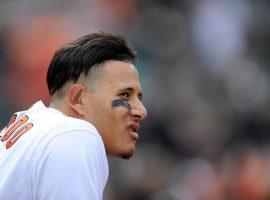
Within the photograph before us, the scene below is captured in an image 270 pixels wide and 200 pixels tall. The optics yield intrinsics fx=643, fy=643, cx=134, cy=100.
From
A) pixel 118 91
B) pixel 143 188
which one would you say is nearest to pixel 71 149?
pixel 118 91

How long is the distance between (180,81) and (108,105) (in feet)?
15.9

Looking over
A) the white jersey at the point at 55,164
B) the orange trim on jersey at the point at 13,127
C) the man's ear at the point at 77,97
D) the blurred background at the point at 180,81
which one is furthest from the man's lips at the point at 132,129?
A: the blurred background at the point at 180,81

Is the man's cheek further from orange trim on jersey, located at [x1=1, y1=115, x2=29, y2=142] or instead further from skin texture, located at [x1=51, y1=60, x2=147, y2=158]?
orange trim on jersey, located at [x1=1, y1=115, x2=29, y2=142]

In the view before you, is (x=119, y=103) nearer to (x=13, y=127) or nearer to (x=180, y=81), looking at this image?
(x=13, y=127)

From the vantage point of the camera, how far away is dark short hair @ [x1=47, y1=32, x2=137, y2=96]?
2793mm

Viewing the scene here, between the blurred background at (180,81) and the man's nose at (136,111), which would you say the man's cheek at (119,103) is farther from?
the blurred background at (180,81)

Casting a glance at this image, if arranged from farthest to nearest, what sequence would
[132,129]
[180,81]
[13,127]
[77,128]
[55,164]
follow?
[180,81] → [132,129] → [13,127] → [77,128] → [55,164]

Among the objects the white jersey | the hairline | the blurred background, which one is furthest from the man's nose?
the blurred background

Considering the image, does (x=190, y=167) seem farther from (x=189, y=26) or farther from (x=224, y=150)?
(x=189, y=26)

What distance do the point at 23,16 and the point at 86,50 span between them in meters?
5.04

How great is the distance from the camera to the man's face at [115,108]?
110 inches

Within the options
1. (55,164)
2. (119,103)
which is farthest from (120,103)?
(55,164)

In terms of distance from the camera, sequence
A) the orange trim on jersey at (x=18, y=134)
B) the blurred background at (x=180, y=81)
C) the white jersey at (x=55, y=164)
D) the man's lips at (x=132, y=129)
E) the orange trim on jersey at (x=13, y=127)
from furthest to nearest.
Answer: the blurred background at (x=180, y=81)
the man's lips at (x=132, y=129)
the orange trim on jersey at (x=13, y=127)
the orange trim on jersey at (x=18, y=134)
the white jersey at (x=55, y=164)

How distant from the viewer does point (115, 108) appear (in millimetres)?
2783
